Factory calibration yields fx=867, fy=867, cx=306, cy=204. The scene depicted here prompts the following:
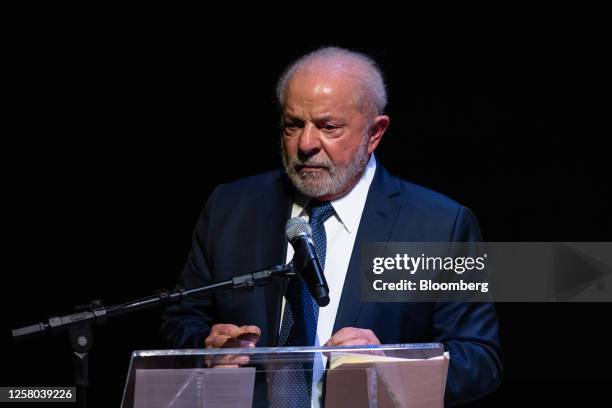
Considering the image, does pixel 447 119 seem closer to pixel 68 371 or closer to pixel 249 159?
pixel 249 159

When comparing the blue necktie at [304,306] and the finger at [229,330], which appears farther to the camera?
the blue necktie at [304,306]

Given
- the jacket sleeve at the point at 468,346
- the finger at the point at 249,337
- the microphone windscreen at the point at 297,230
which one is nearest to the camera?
the microphone windscreen at the point at 297,230

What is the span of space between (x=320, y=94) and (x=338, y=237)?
1.72ft

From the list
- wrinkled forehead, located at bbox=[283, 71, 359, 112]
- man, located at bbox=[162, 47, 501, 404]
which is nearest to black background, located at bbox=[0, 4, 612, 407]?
man, located at bbox=[162, 47, 501, 404]

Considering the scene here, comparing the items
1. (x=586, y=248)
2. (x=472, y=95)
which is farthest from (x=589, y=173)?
(x=472, y=95)

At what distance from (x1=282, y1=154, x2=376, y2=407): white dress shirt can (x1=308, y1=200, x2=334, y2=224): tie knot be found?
16mm

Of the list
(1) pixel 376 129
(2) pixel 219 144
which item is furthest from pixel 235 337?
(2) pixel 219 144

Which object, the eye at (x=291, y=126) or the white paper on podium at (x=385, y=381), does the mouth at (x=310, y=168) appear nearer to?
the eye at (x=291, y=126)

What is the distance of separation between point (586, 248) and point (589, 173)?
0.31 m

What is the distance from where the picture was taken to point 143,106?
381cm

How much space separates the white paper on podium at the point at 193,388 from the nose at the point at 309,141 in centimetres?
111

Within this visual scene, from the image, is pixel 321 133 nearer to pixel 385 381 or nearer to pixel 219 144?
pixel 219 144

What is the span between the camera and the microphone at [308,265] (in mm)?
2225

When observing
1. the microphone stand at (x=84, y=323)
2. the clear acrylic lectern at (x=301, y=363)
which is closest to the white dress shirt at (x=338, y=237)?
the microphone stand at (x=84, y=323)
